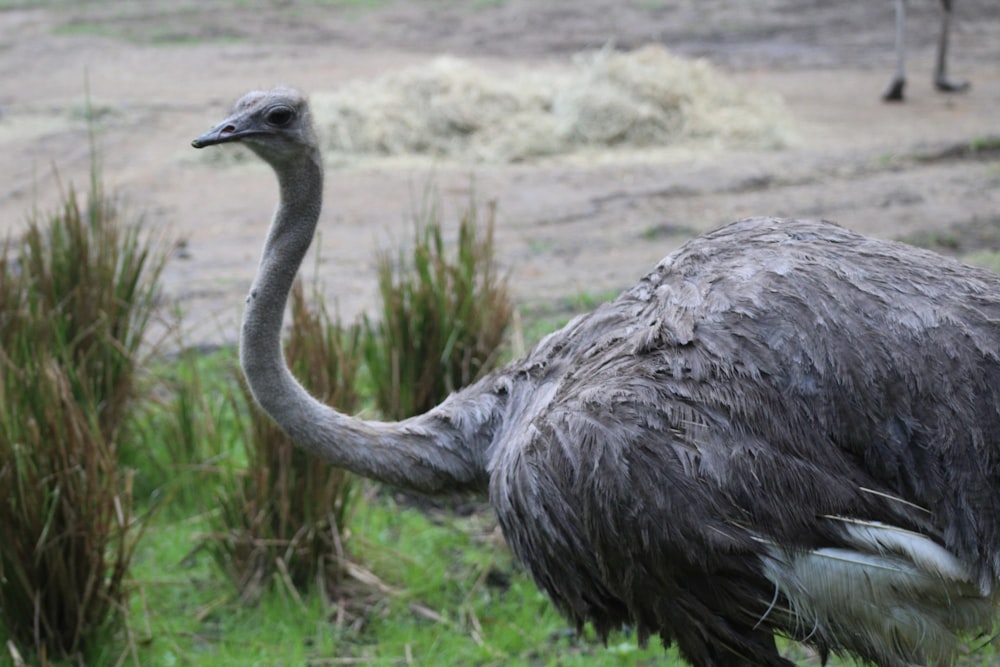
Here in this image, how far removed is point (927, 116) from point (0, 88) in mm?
8228

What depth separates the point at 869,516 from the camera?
8.46 feet

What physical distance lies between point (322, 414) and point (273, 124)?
73 cm

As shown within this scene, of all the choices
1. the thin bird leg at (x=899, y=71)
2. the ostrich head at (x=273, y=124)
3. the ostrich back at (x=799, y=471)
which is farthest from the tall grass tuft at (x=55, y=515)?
the thin bird leg at (x=899, y=71)

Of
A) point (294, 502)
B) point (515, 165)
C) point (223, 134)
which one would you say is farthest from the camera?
point (515, 165)

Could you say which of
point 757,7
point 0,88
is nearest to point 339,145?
point 0,88

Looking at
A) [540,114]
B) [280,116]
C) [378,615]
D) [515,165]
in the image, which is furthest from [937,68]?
[280,116]

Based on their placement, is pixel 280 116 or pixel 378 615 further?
pixel 378 615

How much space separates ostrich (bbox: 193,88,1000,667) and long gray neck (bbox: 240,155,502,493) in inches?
11.2

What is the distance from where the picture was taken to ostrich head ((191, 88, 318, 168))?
9.64ft

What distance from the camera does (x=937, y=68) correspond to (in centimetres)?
1095

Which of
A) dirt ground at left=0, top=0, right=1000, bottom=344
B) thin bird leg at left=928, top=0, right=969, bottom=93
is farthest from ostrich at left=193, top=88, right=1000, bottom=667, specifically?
thin bird leg at left=928, top=0, right=969, bottom=93

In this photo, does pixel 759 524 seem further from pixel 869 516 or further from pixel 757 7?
pixel 757 7

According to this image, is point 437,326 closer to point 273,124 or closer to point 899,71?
point 273,124

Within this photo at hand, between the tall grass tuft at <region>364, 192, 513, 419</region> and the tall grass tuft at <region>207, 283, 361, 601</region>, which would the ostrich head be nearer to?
the tall grass tuft at <region>207, 283, 361, 601</region>
